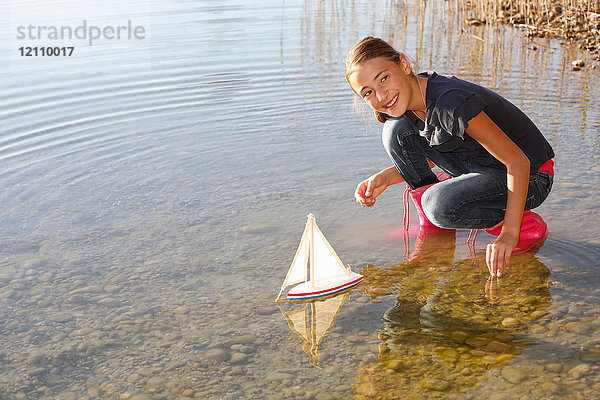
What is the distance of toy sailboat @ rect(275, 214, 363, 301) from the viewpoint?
3.09 m

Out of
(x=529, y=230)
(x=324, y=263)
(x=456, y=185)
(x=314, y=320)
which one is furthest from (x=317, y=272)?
(x=529, y=230)

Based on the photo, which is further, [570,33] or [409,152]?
[570,33]

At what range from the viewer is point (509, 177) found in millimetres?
3055

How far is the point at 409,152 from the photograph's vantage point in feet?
12.0

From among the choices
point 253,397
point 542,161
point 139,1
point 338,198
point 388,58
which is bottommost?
point 253,397

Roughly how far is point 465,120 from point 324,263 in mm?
965

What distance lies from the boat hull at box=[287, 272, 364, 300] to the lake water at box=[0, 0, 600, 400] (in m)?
0.08

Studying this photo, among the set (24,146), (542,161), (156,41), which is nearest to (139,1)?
(156,41)

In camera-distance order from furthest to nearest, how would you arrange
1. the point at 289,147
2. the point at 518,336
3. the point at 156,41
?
1. the point at 156,41
2. the point at 289,147
3. the point at 518,336

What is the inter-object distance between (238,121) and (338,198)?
2.27 metres

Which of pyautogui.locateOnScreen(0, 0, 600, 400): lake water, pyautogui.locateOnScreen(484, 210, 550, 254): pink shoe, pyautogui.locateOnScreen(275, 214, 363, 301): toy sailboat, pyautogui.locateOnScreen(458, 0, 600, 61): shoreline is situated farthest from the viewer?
pyautogui.locateOnScreen(458, 0, 600, 61): shoreline

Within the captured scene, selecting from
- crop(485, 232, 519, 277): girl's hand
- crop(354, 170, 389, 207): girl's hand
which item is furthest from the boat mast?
crop(485, 232, 519, 277): girl's hand

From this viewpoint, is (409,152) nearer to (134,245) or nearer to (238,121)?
(134,245)

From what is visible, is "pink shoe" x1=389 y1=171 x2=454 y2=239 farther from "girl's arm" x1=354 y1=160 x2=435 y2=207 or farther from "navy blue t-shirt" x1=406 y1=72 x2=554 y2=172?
"navy blue t-shirt" x1=406 y1=72 x2=554 y2=172
